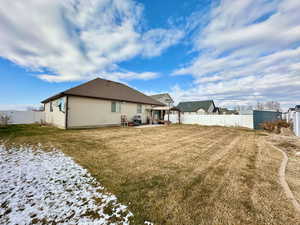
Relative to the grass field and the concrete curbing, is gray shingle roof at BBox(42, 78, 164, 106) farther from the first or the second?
the concrete curbing

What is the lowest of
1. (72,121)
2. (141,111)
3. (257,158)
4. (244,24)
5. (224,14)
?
(257,158)

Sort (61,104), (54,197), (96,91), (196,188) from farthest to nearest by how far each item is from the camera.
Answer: (96,91), (61,104), (196,188), (54,197)

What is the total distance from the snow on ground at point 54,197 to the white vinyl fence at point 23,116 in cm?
1456

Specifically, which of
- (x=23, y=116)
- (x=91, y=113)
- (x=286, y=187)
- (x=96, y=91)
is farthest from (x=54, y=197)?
(x=23, y=116)

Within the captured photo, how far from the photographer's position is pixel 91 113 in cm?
1088

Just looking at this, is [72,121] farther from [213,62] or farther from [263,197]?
[213,62]

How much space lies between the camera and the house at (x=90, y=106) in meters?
9.69

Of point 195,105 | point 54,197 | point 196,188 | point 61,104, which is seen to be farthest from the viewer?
point 195,105

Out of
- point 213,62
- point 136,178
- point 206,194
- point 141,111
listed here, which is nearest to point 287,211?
point 206,194

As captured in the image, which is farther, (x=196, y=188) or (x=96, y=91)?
(x=96, y=91)

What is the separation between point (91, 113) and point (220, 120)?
47.2ft

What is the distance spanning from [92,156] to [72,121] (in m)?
7.40

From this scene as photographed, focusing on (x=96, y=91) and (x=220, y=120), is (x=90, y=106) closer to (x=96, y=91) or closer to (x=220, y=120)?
(x=96, y=91)

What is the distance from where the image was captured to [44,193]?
210 cm
